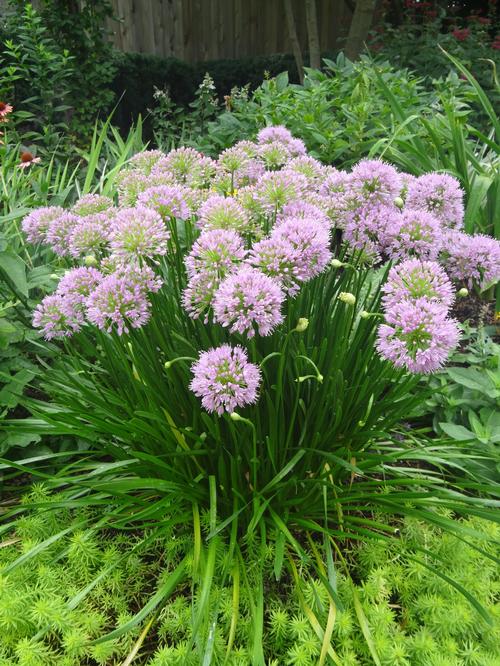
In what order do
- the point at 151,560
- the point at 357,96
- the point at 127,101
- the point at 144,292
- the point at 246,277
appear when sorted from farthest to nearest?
the point at 127,101
the point at 357,96
the point at 151,560
the point at 144,292
the point at 246,277

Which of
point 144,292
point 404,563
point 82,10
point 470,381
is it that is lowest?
point 404,563

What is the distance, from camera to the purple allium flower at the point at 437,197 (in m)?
1.70

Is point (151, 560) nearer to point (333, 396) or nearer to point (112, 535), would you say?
point (112, 535)

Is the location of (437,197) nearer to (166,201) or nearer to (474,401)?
(166,201)

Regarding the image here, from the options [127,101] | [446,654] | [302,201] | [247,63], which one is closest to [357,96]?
[302,201]

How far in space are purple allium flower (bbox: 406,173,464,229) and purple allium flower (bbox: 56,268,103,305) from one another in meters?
0.98

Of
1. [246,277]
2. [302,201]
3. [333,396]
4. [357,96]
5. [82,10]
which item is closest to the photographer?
[246,277]

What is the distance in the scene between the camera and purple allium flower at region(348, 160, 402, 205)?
1588mm

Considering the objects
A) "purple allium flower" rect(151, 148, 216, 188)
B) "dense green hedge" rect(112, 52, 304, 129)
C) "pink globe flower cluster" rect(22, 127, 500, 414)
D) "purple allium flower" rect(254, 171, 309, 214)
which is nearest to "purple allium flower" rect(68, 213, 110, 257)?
"pink globe flower cluster" rect(22, 127, 500, 414)

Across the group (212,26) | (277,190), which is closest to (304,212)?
(277,190)

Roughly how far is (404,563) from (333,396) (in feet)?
1.89

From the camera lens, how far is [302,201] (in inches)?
63.4

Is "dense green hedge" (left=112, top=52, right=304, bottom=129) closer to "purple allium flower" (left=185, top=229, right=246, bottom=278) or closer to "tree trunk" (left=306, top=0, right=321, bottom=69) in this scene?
"tree trunk" (left=306, top=0, right=321, bottom=69)

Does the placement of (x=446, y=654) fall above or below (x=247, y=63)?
below
